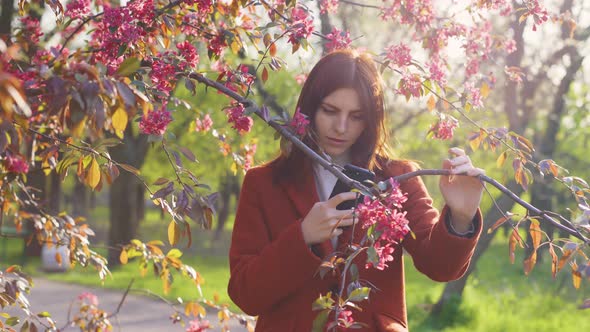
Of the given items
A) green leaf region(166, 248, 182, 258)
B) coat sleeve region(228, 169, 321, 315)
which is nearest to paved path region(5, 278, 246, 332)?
green leaf region(166, 248, 182, 258)

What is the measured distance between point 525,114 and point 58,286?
24.3 ft

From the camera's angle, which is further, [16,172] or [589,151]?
[589,151]

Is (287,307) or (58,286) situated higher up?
(287,307)

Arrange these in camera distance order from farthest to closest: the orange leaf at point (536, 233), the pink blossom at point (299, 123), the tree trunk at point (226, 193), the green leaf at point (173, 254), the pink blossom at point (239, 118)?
1. the tree trunk at point (226, 193)
2. the green leaf at point (173, 254)
3. the pink blossom at point (239, 118)
4. the pink blossom at point (299, 123)
5. the orange leaf at point (536, 233)

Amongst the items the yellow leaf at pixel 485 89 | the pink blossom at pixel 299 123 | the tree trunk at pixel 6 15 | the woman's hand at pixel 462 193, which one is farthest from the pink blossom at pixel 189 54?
the tree trunk at pixel 6 15

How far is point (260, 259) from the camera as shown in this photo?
2445 mm

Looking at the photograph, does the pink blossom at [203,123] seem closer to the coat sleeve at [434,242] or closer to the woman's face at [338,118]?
the woman's face at [338,118]

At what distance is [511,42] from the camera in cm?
380

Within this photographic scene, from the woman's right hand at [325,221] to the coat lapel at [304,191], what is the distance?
0.41 m

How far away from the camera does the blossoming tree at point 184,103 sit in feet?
4.76

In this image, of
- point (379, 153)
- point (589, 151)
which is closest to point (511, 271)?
point (589, 151)

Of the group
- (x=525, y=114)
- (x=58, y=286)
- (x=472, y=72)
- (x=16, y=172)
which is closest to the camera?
(x=16, y=172)

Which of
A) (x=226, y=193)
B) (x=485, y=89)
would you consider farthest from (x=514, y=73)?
(x=226, y=193)

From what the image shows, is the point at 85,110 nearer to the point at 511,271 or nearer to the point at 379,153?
the point at 379,153
